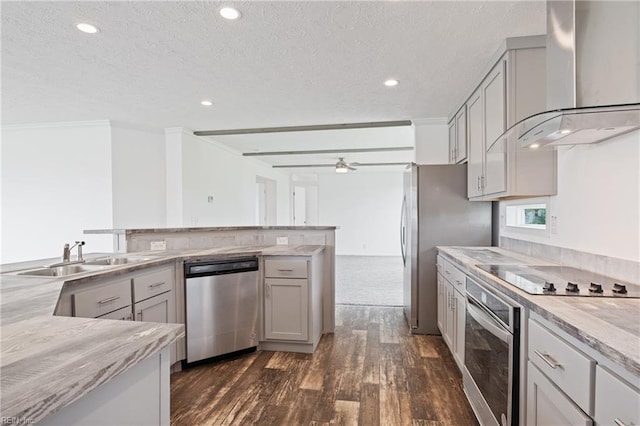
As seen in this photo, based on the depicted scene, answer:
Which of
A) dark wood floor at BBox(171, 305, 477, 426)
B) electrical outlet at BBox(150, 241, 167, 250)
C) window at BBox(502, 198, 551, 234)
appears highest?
window at BBox(502, 198, 551, 234)

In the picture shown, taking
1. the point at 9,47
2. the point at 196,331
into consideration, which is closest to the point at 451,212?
the point at 196,331

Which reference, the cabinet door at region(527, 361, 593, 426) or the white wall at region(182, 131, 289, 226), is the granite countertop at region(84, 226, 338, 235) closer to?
the white wall at region(182, 131, 289, 226)

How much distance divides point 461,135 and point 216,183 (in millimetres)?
3892

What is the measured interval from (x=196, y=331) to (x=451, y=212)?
2.60 metres

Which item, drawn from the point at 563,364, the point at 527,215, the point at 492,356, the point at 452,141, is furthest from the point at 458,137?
the point at 563,364

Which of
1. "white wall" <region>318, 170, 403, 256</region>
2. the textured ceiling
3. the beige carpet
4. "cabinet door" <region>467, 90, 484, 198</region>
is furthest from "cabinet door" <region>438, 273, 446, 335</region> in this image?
"white wall" <region>318, 170, 403, 256</region>

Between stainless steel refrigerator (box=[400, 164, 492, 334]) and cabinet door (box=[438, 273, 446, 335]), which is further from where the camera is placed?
stainless steel refrigerator (box=[400, 164, 492, 334])

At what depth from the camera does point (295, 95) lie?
3293mm

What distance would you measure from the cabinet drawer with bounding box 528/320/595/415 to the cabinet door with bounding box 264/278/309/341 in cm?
189

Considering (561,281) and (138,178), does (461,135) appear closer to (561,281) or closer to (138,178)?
(561,281)

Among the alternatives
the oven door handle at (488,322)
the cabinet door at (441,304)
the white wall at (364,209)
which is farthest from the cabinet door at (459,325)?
the white wall at (364,209)

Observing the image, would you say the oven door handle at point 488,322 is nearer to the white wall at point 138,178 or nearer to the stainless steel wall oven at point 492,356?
the stainless steel wall oven at point 492,356

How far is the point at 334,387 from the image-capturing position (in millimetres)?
2342

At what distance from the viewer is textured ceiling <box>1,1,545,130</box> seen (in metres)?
1.93
